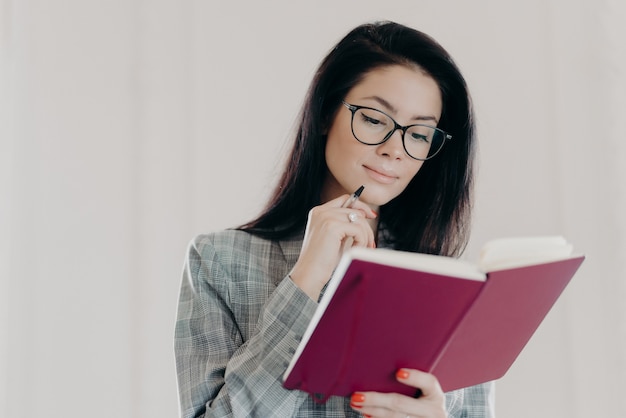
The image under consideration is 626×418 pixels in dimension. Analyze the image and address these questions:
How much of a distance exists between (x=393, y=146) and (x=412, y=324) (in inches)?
18.6

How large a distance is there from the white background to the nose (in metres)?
0.52

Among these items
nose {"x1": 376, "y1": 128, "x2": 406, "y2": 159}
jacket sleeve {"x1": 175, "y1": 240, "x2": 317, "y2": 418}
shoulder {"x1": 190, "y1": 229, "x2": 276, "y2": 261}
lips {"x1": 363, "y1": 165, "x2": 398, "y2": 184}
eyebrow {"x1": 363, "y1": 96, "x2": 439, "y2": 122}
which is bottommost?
jacket sleeve {"x1": 175, "y1": 240, "x2": 317, "y2": 418}

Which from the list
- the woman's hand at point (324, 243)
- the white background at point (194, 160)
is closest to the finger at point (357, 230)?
the woman's hand at point (324, 243)

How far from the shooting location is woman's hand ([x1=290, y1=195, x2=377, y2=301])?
1.16m

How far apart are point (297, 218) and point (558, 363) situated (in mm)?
884

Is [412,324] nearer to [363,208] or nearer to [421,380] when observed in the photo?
[421,380]

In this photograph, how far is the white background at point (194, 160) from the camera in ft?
6.22

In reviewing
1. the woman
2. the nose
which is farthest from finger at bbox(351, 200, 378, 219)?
the nose

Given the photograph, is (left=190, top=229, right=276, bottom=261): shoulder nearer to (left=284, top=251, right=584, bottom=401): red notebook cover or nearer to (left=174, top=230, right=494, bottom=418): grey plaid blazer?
(left=174, top=230, right=494, bottom=418): grey plaid blazer

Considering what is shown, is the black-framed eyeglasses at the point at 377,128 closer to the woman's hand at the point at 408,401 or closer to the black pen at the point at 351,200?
the black pen at the point at 351,200

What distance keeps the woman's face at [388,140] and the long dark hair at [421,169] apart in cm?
3

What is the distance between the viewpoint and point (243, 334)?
1333 millimetres

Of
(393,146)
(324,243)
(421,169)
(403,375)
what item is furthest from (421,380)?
(421,169)

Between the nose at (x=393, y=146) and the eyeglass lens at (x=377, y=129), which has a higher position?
the eyeglass lens at (x=377, y=129)
